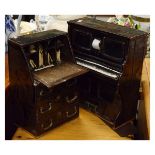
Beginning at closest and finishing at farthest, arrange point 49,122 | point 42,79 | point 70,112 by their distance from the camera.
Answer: point 42,79 < point 49,122 < point 70,112

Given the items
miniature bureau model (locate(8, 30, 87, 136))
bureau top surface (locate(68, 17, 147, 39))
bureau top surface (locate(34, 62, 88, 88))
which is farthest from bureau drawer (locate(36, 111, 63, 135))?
bureau top surface (locate(68, 17, 147, 39))

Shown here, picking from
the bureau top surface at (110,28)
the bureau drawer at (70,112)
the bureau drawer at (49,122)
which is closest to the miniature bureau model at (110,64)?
the bureau top surface at (110,28)

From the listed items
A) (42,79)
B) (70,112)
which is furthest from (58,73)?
(70,112)

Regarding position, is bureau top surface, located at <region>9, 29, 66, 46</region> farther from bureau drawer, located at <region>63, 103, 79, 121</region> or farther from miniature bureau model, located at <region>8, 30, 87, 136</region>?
bureau drawer, located at <region>63, 103, 79, 121</region>

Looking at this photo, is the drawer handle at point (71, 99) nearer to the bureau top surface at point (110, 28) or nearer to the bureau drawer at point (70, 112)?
the bureau drawer at point (70, 112)

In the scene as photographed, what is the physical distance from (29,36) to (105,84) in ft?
1.70

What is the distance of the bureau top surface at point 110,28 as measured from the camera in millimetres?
1656

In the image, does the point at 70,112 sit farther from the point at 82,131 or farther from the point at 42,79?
the point at 42,79

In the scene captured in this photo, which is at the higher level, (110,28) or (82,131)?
(110,28)

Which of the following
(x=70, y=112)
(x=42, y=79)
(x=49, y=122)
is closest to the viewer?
(x=42, y=79)

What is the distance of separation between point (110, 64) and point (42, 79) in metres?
0.43

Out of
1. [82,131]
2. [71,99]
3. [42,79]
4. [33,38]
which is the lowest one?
[82,131]

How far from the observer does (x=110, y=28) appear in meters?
1.76

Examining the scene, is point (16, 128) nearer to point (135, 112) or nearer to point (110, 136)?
point (110, 136)
